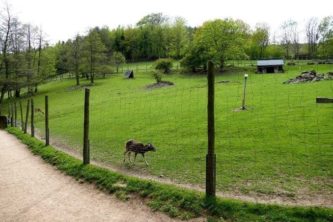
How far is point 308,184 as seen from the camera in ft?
40.9

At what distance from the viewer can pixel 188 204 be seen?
10.7 metres

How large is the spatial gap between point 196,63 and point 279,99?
4790 centimetres

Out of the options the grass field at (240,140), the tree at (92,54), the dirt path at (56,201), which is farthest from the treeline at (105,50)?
the dirt path at (56,201)

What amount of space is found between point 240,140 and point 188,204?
9.56 meters

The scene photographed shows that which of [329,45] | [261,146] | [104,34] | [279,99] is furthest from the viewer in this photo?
[104,34]

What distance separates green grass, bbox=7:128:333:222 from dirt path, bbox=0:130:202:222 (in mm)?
368

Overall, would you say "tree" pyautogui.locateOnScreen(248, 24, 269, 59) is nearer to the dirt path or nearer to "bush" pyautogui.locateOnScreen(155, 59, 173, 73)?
"bush" pyautogui.locateOnScreen(155, 59, 173, 73)

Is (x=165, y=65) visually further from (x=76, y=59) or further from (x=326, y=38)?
(x=326, y=38)

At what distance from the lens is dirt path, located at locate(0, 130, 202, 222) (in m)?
10.9

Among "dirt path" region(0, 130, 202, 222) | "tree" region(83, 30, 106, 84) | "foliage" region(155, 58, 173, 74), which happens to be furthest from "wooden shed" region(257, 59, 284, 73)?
"dirt path" region(0, 130, 202, 222)

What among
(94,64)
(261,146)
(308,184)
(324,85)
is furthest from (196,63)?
(308,184)

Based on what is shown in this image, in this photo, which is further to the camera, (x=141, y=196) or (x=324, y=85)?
(x=324, y=85)

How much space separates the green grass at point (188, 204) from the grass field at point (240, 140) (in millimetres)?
1564

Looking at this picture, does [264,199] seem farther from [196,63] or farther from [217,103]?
[196,63]
